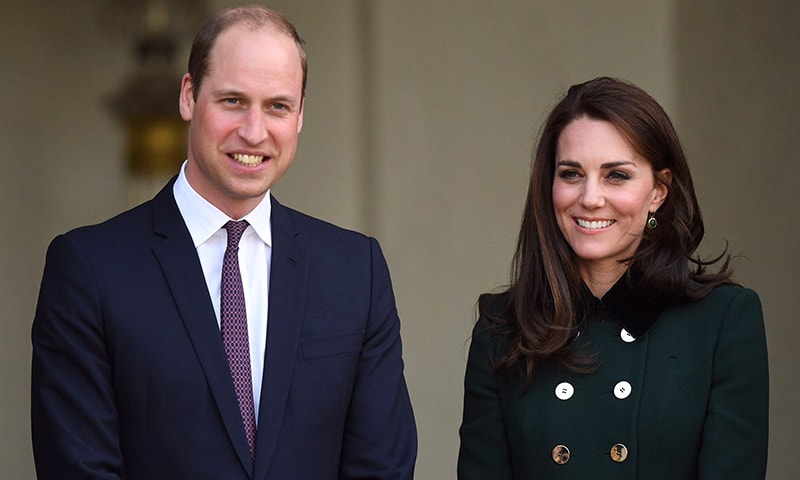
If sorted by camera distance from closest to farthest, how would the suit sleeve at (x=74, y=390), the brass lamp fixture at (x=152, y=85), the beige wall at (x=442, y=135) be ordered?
1. the suit sleeve at (x=74, y=390)
2. the beige wall at (x=442, y=135)
3. the brass lamp fixture at (x=152, y=85)

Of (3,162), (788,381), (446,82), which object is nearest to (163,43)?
(3,162)

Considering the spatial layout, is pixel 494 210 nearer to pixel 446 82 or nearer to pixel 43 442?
pixel 446 82

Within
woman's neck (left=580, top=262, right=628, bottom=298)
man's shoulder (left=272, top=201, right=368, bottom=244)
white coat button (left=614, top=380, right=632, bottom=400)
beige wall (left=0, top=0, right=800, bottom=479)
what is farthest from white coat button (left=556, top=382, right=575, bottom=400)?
beige wall (left=0, top=0, right=800, bottom=479)

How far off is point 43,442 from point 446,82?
9.77ft

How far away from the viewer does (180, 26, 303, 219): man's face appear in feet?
9.22

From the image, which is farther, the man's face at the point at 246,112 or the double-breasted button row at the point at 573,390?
the double-breasted button row at the point at 573,390

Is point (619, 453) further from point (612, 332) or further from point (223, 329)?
point (223, 329)

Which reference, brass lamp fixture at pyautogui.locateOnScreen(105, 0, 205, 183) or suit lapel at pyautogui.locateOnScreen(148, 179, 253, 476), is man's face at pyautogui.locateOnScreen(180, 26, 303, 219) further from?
brass lamp fixture at pyautogui.locateOnScreen(105, 0, 205, 183)

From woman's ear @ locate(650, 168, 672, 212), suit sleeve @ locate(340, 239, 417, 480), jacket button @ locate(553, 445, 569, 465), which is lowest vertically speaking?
jacket button @ locate(553, 445, 569, 465)

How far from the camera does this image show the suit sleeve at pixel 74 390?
105 inches

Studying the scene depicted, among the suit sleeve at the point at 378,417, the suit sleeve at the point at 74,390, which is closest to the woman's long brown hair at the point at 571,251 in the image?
the suit sleeve at the point at 378,417

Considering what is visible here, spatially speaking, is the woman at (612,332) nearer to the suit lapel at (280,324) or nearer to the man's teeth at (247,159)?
the suit lapel at (280,324)

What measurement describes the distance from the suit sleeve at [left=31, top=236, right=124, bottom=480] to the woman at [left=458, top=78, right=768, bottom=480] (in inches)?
38.7

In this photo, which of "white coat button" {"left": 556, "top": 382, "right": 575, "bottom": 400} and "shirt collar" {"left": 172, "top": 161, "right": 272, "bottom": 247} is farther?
"white coat button" {"left": 556, "top": 382, "right": 575, "bottom": 400}
